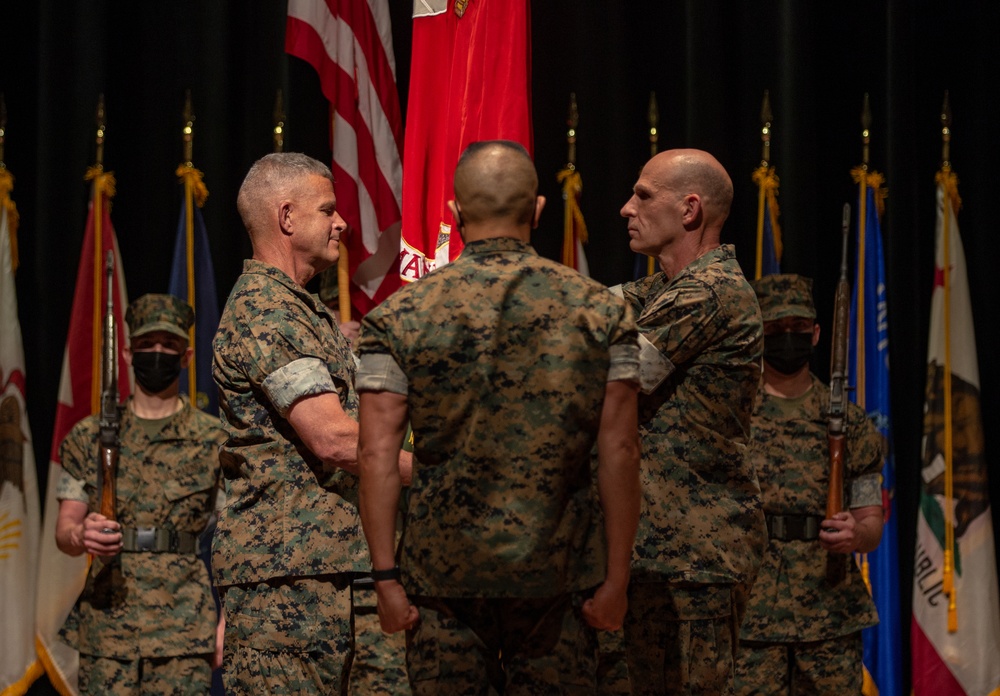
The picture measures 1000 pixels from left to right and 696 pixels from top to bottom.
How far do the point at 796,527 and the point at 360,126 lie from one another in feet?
7.94

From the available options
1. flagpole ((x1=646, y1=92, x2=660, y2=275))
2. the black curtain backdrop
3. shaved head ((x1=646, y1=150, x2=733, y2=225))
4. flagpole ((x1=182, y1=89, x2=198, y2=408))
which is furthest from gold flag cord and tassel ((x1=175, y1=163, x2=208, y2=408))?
shaved head ((x1=646, y1=150, x2=733, y2=225))

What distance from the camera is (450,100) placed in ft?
16.4

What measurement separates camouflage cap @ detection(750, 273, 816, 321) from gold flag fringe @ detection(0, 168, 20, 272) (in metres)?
3.19

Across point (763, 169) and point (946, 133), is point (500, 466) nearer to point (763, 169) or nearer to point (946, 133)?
point (763, 169)

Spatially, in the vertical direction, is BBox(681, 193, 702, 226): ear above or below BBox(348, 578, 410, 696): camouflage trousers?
above

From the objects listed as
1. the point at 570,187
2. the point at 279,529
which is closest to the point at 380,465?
the point at 279,529

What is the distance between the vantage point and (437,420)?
230 centimetres

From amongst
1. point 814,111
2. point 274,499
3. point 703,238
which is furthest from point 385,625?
point 814,111

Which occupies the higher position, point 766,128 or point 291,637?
point 766,128

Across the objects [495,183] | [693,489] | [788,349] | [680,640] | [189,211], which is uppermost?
[189,211]

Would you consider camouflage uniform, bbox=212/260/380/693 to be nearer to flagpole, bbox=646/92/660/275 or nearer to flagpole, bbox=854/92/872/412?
flagpole, bbox=646/92/660/275

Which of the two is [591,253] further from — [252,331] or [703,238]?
[252,331]

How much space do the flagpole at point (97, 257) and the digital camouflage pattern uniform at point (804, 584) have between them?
2.81 metres

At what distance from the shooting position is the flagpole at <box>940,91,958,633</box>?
5293mm
